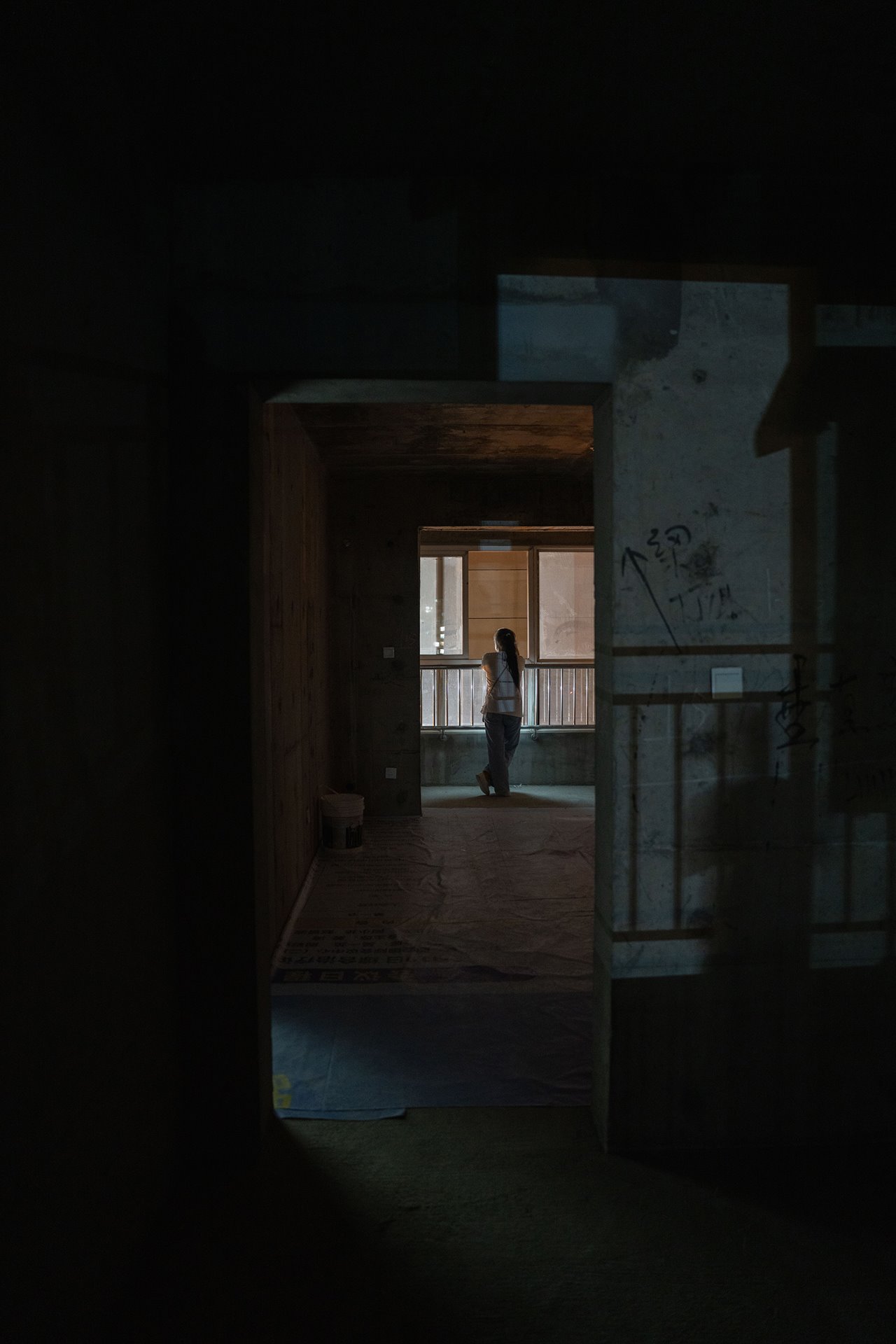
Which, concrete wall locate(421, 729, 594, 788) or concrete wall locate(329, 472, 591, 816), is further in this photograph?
concrete wall locate(421, 729, 594, 788)

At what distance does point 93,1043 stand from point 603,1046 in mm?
1443

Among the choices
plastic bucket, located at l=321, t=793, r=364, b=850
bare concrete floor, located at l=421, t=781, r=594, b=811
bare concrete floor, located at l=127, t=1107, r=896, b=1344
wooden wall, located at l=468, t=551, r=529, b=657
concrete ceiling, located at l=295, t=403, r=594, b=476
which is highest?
concrete ceiling, located at l=295, t=403, r=594, b=476

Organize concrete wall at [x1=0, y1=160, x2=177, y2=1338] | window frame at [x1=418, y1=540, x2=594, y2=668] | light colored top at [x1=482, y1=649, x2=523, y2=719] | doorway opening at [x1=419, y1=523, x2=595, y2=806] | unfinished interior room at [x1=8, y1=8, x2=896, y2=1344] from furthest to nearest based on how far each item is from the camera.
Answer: window frame at [x1=418, y1=540, x2=594, y2=668] → doorway opening at [x1=419, y1=523, x2=595, y2=806] → light colored top at [x1=482, y1=649, x2=523, y2=719] → unfinished interior room at [x1=8, y1=8, x2=896, y2=1344] → concrete wall at [x1=0, y1=160, x2=177, y2=1338]

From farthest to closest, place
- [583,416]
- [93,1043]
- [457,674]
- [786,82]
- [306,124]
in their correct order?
[457,674] < [583,416] < [306,124] < [786,82] < [93,1043]

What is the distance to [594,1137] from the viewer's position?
2418 mm

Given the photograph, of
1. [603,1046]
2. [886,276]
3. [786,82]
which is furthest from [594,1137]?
[786,82]

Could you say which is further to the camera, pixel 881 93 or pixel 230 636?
pixel 230 636

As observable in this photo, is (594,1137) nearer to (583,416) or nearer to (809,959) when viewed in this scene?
(809,959)

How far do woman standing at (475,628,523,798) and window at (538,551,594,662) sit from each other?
120 centimetres

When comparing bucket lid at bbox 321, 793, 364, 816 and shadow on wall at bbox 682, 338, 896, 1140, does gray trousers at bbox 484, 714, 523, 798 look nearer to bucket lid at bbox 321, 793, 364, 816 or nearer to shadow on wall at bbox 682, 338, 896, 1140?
bucket lid at bbox 321, 793, 364, 816

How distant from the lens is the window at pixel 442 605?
8.77 metres

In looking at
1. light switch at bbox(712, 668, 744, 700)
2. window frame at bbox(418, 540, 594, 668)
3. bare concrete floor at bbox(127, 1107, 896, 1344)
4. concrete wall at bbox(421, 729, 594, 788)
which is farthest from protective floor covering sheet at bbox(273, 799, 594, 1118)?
window frame at bbox(418, 540, 594, 668)

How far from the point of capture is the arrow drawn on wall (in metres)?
2.24

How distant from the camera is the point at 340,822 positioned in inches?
224
